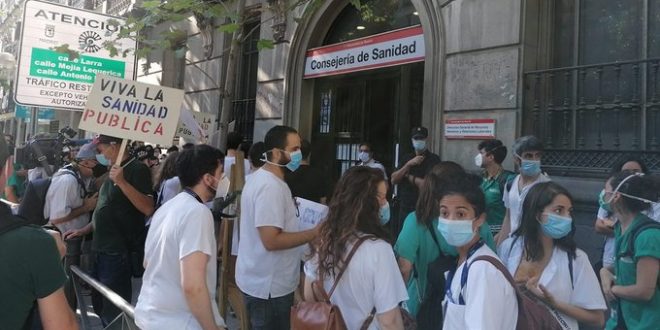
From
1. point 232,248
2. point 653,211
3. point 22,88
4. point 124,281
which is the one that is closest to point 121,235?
point 124,281

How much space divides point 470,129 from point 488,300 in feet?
16.2

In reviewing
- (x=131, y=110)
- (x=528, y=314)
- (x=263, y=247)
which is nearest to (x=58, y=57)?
(x=131, y=110)

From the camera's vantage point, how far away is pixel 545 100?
251 inches

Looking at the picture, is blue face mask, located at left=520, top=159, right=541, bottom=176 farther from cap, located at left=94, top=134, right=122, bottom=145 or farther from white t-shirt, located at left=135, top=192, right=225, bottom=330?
cap, located at left=94, top=134, right=122, bottom=145

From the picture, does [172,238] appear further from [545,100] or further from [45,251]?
[545,100]

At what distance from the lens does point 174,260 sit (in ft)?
8.41

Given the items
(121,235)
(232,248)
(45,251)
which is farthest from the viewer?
(232,248)

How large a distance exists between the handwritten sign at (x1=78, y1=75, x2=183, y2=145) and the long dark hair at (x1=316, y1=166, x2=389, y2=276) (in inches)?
95.5

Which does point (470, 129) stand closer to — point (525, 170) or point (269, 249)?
point (525, 170)

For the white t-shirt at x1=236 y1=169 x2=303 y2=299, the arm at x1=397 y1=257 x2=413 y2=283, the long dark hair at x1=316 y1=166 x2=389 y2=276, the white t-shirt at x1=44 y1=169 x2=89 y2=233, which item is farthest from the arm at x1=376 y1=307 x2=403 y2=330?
the white t-shirt at x1=44 y1=169 x2=89 y2=233

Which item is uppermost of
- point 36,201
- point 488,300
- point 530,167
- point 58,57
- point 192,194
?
point 58,57

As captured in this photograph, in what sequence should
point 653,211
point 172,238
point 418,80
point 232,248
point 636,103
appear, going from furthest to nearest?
point 418,80 → point 636,103 → point 232,248 → point 653,211 → point 172,238

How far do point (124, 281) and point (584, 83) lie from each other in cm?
552

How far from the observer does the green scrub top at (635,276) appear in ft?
9.61
